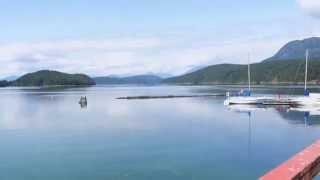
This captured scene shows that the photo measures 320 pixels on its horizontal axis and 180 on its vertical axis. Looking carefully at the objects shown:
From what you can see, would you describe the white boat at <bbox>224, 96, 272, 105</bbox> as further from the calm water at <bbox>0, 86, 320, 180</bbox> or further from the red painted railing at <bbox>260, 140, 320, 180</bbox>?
the red painted railing at <bbox>260, 140, 320, 180</bbox>

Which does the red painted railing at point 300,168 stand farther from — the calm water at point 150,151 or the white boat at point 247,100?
the white boat at point 247,100

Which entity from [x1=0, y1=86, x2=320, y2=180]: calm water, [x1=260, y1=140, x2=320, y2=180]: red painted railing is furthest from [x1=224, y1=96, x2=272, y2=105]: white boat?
[x1=260, y1=140, x2=320, y2=180]: red painted railing

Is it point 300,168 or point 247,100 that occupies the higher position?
point 300,168

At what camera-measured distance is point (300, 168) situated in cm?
542

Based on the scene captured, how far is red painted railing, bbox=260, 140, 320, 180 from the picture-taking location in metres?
4.92

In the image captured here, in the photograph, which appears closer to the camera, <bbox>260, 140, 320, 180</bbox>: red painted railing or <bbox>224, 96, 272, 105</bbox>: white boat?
<bbox>260, 140, 320, 180</bbox>: red painted railing

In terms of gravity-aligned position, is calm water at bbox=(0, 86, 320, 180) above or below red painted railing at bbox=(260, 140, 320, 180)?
below

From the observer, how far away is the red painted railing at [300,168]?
194 inches

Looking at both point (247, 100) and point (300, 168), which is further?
point (247, 100)

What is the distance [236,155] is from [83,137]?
44.0 feet

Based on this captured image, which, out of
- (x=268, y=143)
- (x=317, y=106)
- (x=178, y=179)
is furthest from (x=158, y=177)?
(x=317, y=106)

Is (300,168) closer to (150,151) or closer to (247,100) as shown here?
(150,151)

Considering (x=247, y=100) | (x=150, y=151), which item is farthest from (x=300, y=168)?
(x=247, y=100)

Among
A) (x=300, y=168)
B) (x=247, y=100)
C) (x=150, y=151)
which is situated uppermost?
(x=300, y=168)
